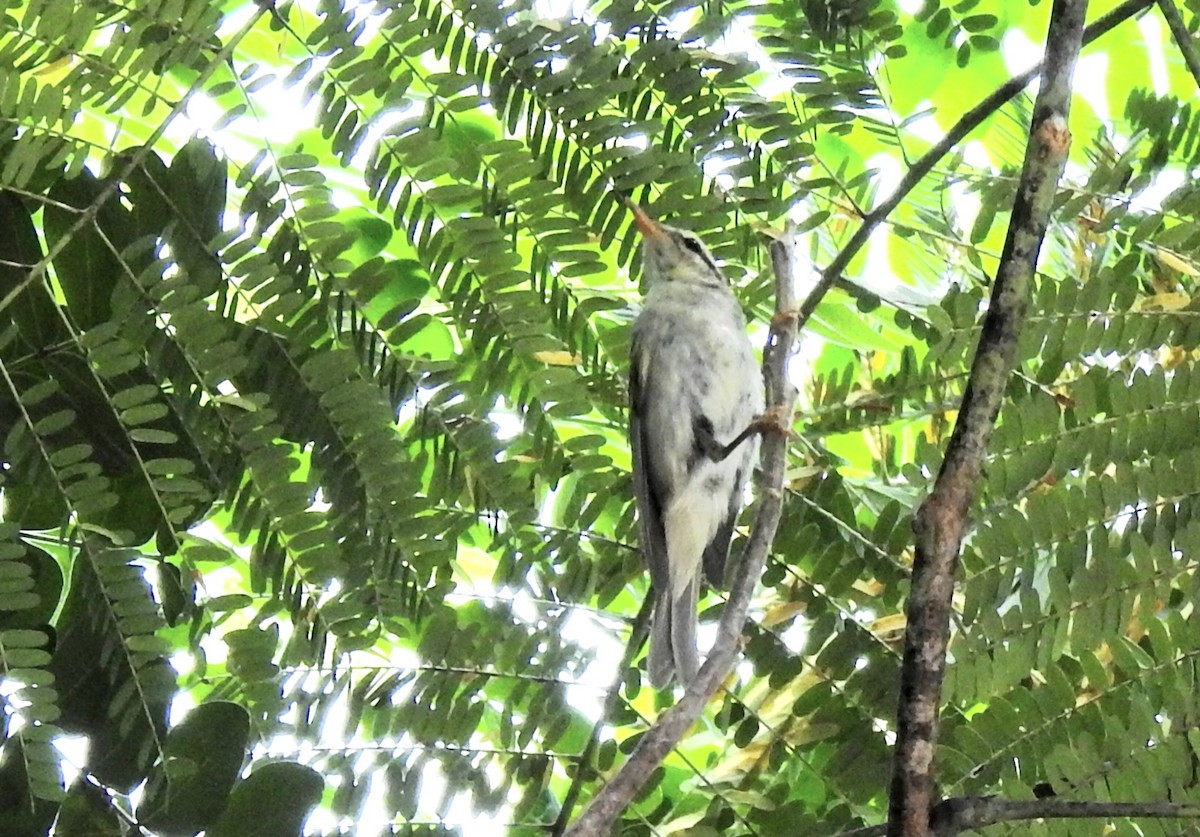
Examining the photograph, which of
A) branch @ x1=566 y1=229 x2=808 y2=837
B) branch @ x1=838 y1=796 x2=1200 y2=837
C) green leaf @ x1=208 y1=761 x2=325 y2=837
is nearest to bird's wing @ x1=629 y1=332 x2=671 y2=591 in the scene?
branch @ x1=566 y1=229 x2=808 y2=837

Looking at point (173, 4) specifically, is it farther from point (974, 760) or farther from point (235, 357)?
point (974, 760)

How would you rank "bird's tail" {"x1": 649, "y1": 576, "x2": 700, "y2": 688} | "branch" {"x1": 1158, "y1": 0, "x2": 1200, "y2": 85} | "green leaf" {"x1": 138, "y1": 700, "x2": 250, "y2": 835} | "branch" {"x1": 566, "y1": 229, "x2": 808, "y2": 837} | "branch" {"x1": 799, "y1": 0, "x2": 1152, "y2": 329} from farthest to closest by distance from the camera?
"bird's tail" {"x1": 649, "y1": 576, "x2": 700, "y2": 688} → "branch" {"x1": 799, "y1": 0, "x2": 1152, "y2": 329} → "branch" {"x1": 1158, "y1": 0, "x2": 1200, "y2": 85} → "green leaf" {"x1": 138, "y1": 700, "x2": 250, "y2": 835} → "branch" {"x1": 566, "y1": 229, "x2": 808, "y2": 837}

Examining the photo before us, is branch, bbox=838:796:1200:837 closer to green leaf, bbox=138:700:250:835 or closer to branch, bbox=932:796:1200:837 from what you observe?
branch, bbox=932:796:1200:837

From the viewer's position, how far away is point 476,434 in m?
1.53

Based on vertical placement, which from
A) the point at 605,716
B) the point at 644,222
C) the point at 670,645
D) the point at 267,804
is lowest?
the point at 267,804

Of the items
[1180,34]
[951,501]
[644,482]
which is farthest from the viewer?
[644,482]

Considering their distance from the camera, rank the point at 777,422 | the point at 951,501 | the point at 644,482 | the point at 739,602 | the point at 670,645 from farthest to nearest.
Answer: the point at 644,482 → the point at 670,645 → the point at 777,422 → the point at 739,602 → the point at 951,501

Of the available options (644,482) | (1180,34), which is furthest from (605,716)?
(1180,34)

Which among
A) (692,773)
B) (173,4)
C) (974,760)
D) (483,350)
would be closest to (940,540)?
(974,760)

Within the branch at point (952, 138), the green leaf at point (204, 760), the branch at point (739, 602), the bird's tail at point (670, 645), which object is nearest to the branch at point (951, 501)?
the branch at point (739, 602)

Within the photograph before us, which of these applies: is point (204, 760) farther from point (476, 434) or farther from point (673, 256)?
point (673, 256)

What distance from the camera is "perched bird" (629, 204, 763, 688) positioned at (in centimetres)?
188

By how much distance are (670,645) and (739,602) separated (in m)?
0.64

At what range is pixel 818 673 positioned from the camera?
67.0 inches
